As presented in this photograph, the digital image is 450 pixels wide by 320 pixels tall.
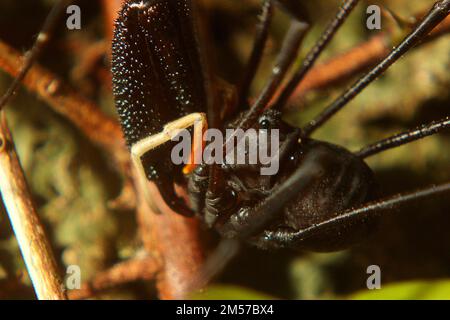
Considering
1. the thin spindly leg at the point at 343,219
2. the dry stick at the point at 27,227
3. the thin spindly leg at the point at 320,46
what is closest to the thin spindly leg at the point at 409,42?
the thin spindly leg at the point at 320,46

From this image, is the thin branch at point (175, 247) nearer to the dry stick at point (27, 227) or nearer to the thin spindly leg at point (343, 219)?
the thin spindly leg at point (343, 219)

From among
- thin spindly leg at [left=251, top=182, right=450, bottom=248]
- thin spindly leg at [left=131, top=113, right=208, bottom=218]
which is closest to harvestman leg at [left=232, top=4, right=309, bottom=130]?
thin spindly leg at [left=131, top=113, right=208, bottom=218]

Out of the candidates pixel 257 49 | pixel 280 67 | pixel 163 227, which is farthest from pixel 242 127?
pixel 163 227

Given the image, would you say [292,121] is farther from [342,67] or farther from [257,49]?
[257,49]

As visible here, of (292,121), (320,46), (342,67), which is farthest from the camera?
(292,121)

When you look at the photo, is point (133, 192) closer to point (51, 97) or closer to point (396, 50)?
point (51, 97)
